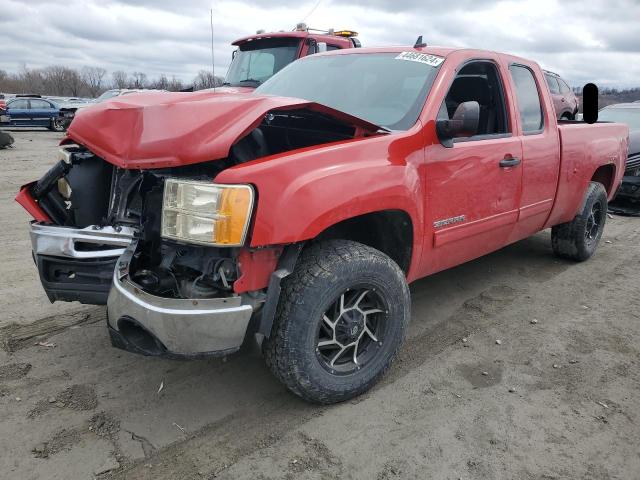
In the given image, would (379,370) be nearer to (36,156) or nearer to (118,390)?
(118,390)

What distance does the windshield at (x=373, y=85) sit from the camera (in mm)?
3270

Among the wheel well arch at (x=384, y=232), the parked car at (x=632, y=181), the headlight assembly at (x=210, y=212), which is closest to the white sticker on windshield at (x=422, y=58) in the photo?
the wheel well arch at (x=384, y=232)

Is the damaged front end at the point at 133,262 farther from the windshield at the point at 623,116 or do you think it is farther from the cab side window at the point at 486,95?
the windshield at the point at 623,116

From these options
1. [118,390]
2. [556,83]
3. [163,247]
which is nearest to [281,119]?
[163,247]

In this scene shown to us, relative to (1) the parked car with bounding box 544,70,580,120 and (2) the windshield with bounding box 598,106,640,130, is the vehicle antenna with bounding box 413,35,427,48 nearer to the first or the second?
(2) the windshield with bounding box 598,106,640,130

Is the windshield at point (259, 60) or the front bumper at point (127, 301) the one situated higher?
the windshield at point (259, 60)

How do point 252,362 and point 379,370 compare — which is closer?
point 379,370

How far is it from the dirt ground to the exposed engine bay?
62cm

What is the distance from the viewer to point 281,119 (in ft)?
10.6

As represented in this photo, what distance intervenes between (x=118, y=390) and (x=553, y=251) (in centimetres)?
448

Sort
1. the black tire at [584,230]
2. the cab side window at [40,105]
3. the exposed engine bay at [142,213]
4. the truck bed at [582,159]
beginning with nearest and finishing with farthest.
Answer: the exposed engine bay at [142,213] < the truck bed at [582,159] < the black tire at [584,230] < the cab side window at [40,105]

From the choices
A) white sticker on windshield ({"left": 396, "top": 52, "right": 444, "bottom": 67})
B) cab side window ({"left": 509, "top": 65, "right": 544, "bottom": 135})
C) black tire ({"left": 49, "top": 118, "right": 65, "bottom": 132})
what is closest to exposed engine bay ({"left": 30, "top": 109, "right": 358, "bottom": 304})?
white sticker on windshield ({"left": 396, "top": 52, "right": 444, "bottom": 67})

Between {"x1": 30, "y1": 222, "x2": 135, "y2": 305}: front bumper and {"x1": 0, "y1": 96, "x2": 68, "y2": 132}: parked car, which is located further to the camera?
{"x1": 0, "y1": 96, "x2": 68, "y2": 132}: parked car

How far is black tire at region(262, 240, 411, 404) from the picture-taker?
2.55 m
